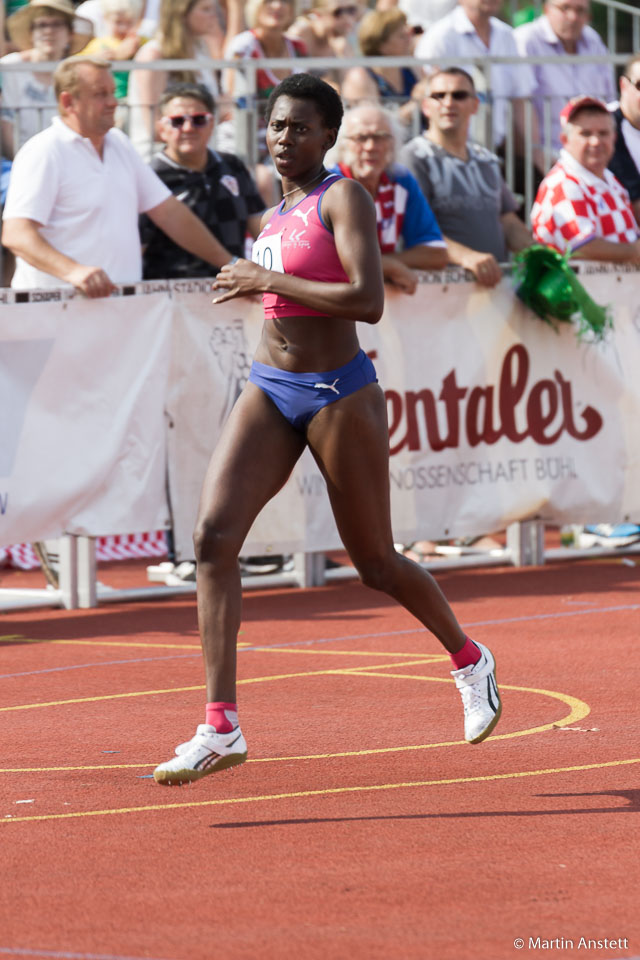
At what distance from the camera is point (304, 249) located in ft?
A: 19.5

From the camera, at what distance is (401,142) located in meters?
11.0

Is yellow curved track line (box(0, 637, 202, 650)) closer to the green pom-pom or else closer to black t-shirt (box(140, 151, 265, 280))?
black t-shirt (box(140, 151, 265, 280))

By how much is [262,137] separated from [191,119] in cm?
182

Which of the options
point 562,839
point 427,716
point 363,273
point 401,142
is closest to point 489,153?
point 401,142

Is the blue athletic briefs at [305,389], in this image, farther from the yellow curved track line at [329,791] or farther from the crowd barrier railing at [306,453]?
the crowd barrier railing at [306,453]

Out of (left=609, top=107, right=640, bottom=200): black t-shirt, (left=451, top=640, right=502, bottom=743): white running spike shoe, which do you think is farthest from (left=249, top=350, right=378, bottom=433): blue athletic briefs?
(left=609, top=107, right=640, bottom=200): black t-shirt

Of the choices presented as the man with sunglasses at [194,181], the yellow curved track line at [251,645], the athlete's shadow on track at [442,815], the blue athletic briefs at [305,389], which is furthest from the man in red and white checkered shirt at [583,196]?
the athlete's shadow on track at [442,815]

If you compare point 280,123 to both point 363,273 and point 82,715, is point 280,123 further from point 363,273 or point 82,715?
point 82,715

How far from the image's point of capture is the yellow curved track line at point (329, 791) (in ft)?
18.5

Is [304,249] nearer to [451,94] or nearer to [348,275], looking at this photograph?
[348,275]

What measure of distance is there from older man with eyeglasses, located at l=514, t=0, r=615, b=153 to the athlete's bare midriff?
7660 mm

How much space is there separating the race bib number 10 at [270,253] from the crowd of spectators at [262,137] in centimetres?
376

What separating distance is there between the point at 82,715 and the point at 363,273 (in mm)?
2527

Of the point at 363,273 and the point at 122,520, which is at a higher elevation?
the point at 363,273
